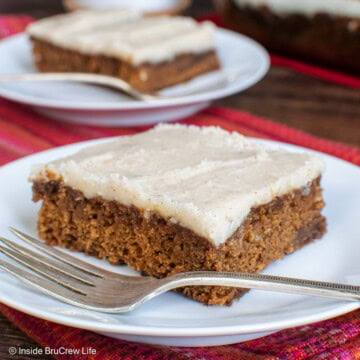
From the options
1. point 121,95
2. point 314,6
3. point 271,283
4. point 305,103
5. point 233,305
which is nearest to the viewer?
point 271,283

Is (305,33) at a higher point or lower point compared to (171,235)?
lower

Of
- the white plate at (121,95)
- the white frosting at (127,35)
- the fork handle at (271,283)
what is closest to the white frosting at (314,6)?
the white plate at (121,95)

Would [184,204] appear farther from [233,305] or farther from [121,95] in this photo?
[121,95]

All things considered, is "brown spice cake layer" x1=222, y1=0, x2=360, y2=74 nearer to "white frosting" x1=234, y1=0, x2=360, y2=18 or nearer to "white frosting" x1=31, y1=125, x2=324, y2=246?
"white frosting" x1=234, y1=0, x2=360, y2=18

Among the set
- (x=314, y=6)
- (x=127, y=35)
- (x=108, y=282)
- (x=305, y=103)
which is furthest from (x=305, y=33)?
(x=108, y=282)

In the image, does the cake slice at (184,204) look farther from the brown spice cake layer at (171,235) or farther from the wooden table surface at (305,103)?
the wooden table surface at (305,103)
